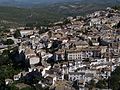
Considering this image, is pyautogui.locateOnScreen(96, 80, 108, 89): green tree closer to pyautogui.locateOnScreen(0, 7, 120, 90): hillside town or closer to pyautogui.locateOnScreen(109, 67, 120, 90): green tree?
pyautogui.locateOnScreen(0, 7, 120, 90): hillside town

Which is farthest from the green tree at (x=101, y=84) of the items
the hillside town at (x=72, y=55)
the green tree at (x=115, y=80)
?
the green tree at (x=115, y=80)

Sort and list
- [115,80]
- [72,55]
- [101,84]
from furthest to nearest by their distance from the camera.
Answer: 1. [72,55]
2. [115,80]
3. [101,84]

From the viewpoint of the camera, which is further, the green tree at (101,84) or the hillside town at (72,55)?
the hillside town at (72,55)

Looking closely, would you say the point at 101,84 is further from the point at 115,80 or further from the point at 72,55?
the point at 72,55

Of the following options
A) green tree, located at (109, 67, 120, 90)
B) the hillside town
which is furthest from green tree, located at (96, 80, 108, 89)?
green tree, located at (109, 67, 120, 90)

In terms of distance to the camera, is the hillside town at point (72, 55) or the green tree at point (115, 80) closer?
the green tree at point (115, 80)

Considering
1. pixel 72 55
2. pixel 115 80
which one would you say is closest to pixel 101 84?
pixel 115 80

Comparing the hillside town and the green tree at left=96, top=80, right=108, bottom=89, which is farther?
the hillside town

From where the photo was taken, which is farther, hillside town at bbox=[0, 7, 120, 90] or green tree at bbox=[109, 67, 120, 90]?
hillside town at bbox=[0, 7, 120, 90]

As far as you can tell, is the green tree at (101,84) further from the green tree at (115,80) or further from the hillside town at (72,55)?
the green tree at (115,80)
